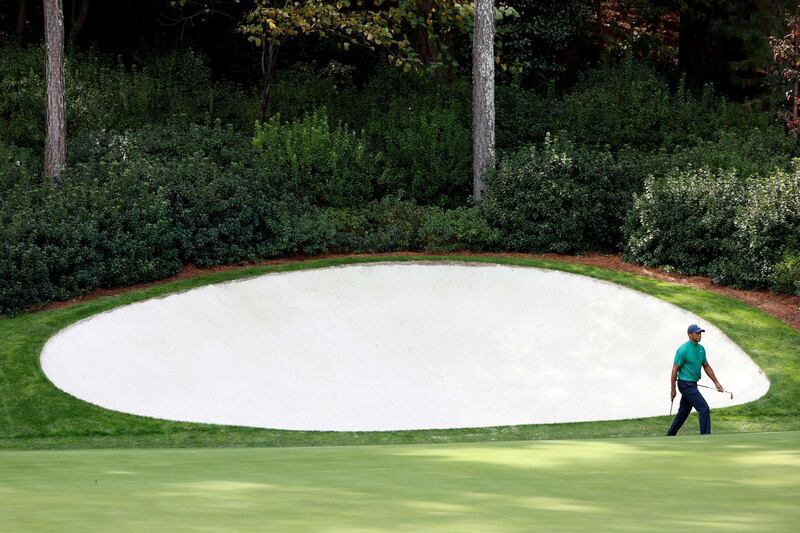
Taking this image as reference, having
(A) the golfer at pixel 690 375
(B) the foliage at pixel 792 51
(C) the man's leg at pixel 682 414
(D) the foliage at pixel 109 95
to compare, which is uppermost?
(B) the foliage at pixel 792 51

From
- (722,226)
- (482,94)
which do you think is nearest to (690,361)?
(722,226)

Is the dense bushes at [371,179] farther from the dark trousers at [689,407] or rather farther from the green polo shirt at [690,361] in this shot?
the dark trousers at [689,407]

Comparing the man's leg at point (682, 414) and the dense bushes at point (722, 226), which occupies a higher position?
the dense bushes at point (722, 226)

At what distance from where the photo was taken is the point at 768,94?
2922 centimetres

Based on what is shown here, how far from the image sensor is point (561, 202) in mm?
21125

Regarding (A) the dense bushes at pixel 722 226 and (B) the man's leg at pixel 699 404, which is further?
(A) the dense bushes at pixel 722 226

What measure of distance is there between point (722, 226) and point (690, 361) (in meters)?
6.92

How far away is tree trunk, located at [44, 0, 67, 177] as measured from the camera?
67.9ft

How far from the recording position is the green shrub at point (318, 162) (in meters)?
23.0

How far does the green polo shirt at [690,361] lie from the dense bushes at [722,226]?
18.9 ft

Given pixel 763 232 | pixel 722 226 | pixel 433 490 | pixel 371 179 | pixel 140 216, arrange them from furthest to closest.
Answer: pixel 371 179 → pixel 722 226 → pixel 140 216 → pixel 763 232 → pixel 433 490

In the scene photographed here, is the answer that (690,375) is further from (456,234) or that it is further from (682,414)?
(456,234)

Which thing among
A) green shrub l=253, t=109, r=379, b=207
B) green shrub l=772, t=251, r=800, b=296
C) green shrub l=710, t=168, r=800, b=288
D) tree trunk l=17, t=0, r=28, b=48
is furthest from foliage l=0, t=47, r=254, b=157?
green shrub l=772, t=251, r=800, b=296

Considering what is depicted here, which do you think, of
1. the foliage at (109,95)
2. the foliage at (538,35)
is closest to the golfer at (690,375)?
the foliage at (109,95)
